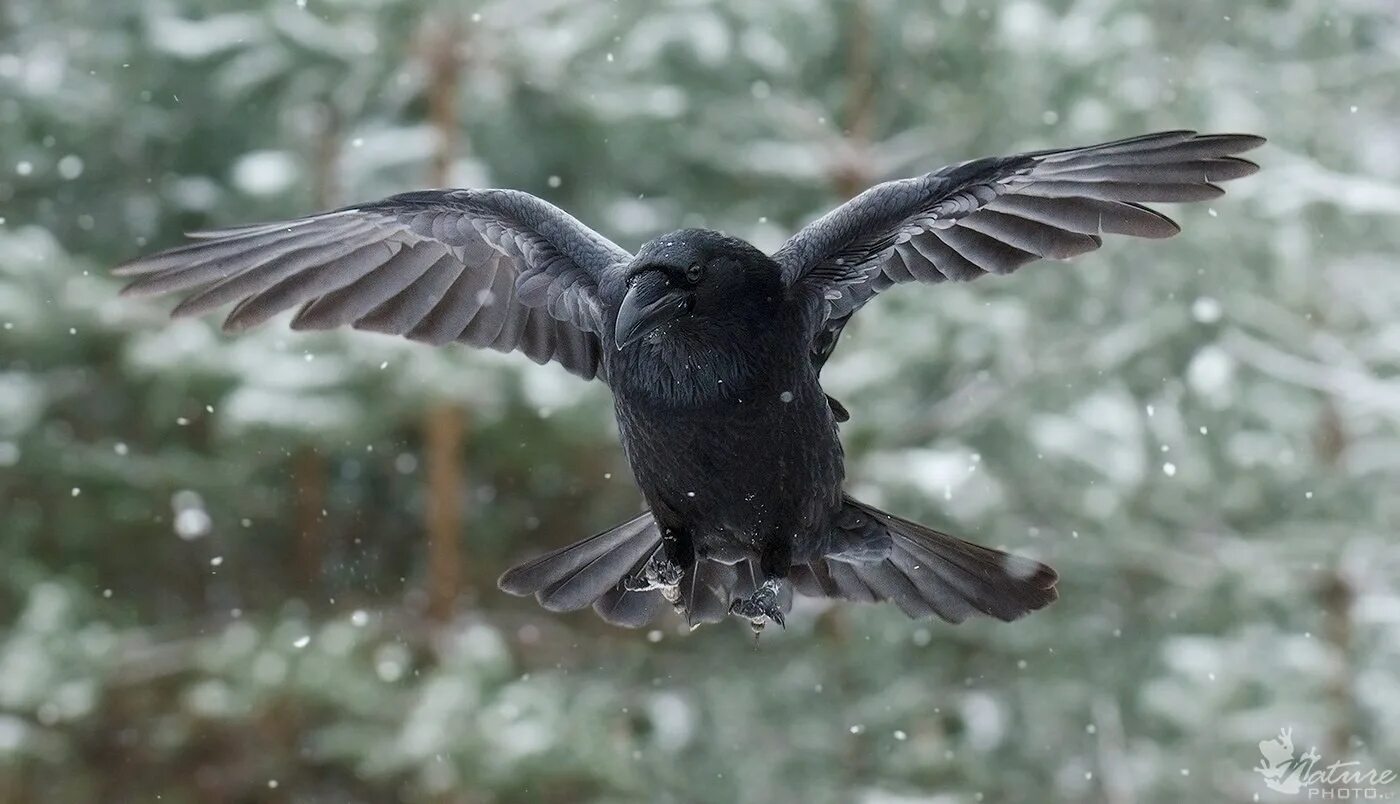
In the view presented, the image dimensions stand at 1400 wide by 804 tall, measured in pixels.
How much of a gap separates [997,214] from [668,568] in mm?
747

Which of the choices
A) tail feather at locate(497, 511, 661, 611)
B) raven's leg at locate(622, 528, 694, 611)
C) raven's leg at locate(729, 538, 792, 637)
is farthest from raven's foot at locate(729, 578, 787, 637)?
tail feather at locate(497, 511, 661, 611)

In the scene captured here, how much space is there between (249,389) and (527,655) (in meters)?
1.86

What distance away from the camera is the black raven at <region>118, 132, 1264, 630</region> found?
6.34ft

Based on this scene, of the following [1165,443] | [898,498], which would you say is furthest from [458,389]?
[1165,443]

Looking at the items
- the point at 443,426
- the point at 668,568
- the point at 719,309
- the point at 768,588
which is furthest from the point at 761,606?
the point at 443,426

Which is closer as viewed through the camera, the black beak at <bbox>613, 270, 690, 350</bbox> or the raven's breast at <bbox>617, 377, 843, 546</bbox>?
the black beak at <bbox>613, 270, 690, 350</bbox>

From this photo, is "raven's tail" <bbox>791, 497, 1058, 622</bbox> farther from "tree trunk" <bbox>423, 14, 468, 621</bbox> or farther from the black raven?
"tree trunk" <bbox>423, 14, 468, 621</bbox>

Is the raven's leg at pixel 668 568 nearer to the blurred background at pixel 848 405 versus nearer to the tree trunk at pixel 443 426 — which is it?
the blurred background at pixel 848 405

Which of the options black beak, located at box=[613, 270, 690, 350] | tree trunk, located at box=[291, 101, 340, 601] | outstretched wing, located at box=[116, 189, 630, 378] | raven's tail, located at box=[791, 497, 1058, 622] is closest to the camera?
black beak, located at box=[613, 270, 690, 350]

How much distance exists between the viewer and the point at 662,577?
2154 millimetres

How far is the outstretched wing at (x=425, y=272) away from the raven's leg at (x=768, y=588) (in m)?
0.41

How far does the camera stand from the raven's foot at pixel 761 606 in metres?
2.08

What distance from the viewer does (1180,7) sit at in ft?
22.9

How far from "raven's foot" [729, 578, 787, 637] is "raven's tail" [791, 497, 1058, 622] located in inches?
10.7
